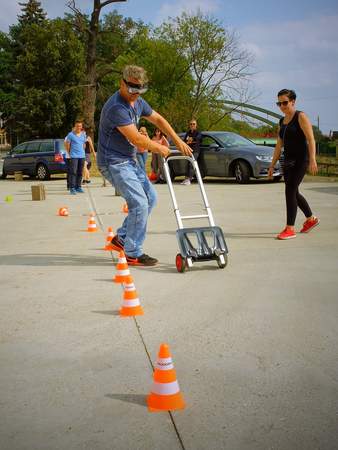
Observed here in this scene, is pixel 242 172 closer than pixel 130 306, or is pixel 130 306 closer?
pixel 130 306

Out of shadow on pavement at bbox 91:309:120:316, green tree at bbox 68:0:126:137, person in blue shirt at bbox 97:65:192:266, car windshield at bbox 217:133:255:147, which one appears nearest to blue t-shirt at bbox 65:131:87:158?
car windshield at bbox 217:133:255:147

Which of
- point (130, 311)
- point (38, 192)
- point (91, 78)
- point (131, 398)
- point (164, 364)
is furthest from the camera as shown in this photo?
point (91, 78)

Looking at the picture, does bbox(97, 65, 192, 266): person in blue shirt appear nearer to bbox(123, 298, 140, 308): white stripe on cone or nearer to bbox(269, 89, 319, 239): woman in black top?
bbox(123, 298, 140, 308): white stripe on cone

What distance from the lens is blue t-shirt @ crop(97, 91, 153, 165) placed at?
6.29 m

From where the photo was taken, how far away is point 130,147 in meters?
6.63

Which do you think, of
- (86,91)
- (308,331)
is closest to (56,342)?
(308,331)

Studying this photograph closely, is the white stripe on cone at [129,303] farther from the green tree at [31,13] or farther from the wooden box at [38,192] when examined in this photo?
the green tree at [31,13]

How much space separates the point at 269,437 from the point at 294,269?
→ 3854mm

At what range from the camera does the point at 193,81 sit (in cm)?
4347

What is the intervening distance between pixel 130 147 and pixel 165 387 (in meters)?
3.93

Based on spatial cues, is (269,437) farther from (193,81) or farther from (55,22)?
(55,22)

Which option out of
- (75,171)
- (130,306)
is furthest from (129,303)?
(75,171)

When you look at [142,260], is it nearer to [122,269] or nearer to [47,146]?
[122,269]

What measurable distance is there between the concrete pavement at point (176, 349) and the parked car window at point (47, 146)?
17.4 m
